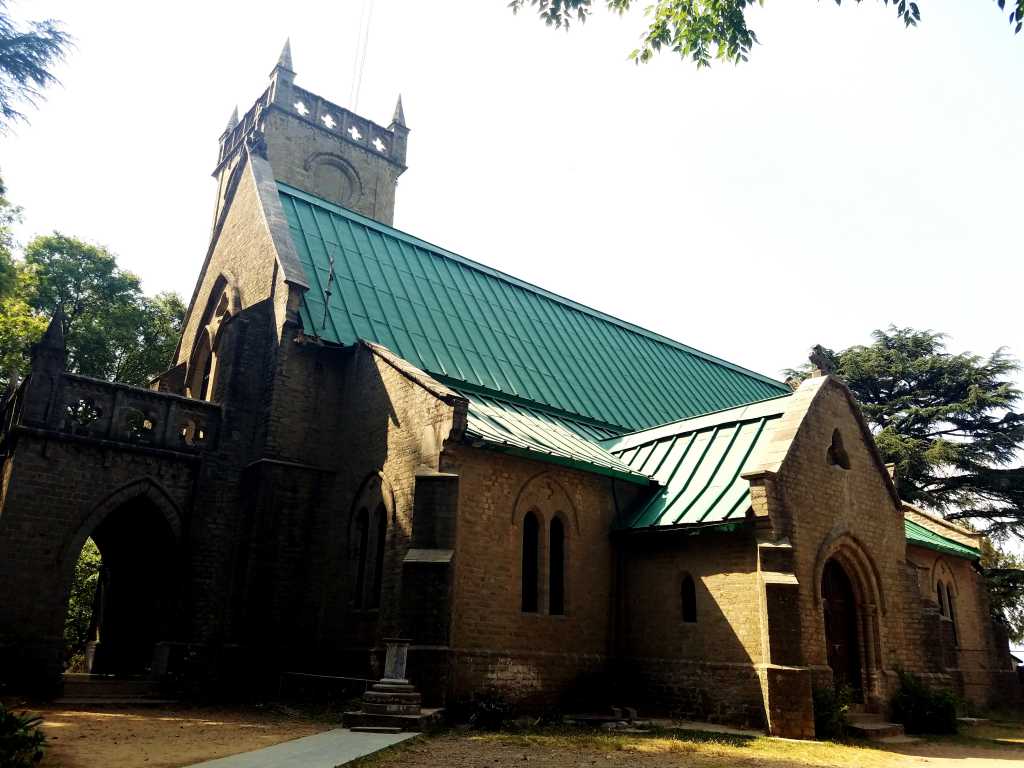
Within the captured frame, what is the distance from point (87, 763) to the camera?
30.1 ft

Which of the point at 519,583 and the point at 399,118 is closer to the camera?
the point at 519,583

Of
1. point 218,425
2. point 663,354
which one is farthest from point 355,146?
point 218,425

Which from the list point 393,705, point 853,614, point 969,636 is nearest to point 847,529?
point 853,614

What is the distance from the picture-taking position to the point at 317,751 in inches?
390

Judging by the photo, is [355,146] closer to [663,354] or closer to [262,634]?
[663,354]

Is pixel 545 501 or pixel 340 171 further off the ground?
pixel 340 171

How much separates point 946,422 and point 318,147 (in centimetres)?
3032

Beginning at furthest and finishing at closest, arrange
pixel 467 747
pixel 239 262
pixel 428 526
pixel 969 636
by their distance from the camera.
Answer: pixel 969 636, pixel 239 262, pixel 428 526, pixel 467 747

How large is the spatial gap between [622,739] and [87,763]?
757 cm

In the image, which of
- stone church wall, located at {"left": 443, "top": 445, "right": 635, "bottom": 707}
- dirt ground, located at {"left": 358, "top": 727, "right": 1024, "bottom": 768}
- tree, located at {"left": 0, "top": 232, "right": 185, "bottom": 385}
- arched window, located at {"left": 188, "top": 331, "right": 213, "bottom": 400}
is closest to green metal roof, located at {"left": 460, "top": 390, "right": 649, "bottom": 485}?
stone church wall, located at {"left": 443, "top": 445, "right": 635, "bottom": 707}

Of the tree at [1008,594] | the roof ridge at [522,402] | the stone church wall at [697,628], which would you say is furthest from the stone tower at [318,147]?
the tree at [1008,594]

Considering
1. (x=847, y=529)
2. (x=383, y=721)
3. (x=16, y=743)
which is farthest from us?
(x=847, y=529)

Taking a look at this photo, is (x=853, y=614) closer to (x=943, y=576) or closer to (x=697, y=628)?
(x=697, y=628)

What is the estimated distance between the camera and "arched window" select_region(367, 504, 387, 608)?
16.2m
